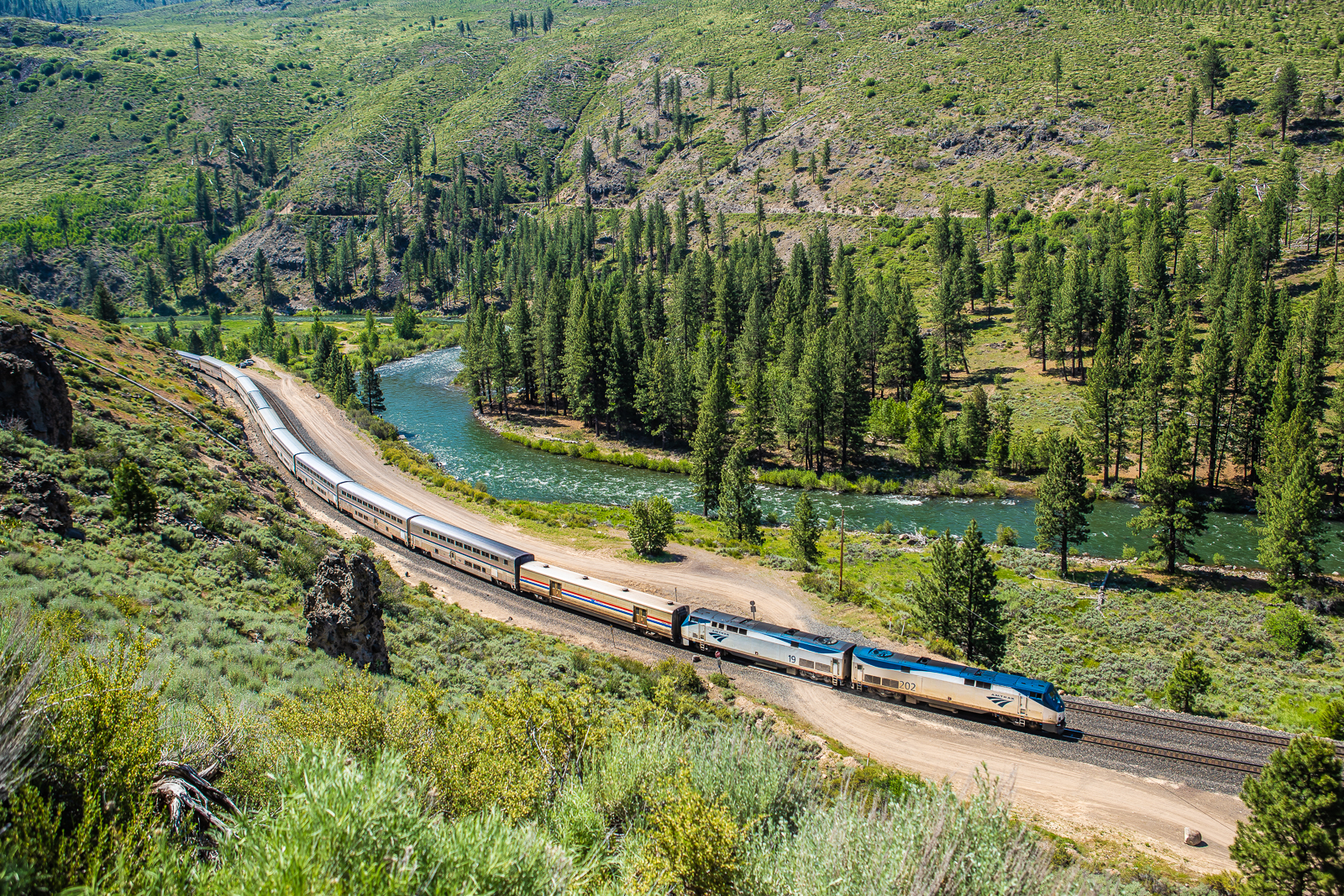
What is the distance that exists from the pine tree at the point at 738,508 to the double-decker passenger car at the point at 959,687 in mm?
21292

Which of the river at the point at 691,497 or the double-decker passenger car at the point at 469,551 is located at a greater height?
the double-decker passenger car at the point at 469,551

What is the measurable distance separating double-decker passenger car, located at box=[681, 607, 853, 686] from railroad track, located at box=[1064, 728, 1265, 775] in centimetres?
877

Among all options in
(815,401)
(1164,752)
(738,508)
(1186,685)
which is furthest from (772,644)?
(815,401)

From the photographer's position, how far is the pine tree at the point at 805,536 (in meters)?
45.3

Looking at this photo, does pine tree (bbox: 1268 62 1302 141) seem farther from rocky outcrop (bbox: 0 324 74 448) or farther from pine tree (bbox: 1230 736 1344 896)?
rocky outcrop (bbox: 0 324 74 448)

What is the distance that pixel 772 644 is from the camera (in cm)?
3117

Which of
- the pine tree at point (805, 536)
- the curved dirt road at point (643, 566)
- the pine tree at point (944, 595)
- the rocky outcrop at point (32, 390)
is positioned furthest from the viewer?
the pine tree at point (805, 536)

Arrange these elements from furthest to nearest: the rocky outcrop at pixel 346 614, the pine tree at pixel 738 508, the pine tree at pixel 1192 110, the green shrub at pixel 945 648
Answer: the pine tree at pixel 1192 110 < the pine tree at pixel 738 508 < the green shrub at pixel 945 648 < the rocky outcrop at pixel 346 614

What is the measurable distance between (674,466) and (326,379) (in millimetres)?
53519

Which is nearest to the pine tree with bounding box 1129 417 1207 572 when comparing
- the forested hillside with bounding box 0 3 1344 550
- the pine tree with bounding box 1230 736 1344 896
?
the forested hillside with bounding box 0 3 1344 550

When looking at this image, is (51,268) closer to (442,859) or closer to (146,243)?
(146,243)

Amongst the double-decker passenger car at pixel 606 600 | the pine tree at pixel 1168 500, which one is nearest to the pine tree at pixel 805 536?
the double-decker passenger car at pixel 606 600

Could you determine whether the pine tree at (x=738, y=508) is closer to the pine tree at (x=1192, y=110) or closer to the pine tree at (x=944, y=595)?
the pine tree at (x=944, y=595)

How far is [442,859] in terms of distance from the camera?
701 centimetres
